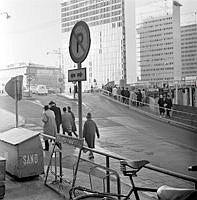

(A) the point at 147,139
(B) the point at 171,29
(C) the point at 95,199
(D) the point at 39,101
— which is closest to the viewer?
(C) the point at 95,199

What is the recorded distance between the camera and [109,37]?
6176 millimetres

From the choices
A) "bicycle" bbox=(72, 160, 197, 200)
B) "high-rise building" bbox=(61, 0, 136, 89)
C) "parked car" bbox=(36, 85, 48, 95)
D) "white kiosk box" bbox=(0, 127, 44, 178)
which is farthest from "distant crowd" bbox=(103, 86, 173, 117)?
"bicycle" bbox=(72, 160, 197, 200)

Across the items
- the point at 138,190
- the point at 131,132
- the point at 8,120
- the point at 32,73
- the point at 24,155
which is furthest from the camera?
the point at 8,120

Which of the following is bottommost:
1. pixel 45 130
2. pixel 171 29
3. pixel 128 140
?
pixel 128 140

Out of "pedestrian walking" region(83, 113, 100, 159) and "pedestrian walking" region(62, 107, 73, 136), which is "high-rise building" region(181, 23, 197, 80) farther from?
"pedestrian walking" region(62, 107, 73, 136)

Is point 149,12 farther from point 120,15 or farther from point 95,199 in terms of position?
point 95,199

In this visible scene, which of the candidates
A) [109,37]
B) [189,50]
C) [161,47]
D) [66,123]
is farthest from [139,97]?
[189,50]

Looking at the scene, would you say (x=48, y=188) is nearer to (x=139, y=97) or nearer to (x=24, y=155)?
(x=24, y=155)

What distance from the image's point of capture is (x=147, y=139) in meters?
9.58

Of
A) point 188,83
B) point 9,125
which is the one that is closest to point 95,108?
point 9,125

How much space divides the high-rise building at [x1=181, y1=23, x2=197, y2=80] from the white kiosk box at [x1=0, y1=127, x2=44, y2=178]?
2.28m

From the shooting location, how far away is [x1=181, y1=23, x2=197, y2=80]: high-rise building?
179 inches

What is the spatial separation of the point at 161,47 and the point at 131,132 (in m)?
5.64

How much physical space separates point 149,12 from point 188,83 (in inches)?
49.6
